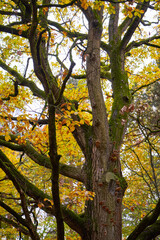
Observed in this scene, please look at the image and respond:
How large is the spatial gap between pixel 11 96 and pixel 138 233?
Answer: 12.3ft

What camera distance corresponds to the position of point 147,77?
7320 mm

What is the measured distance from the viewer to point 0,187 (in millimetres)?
8945

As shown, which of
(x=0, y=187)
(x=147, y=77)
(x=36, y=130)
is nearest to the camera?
(x=36, y=130)

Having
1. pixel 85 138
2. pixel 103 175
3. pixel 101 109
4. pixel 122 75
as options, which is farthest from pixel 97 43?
pixel 103 175

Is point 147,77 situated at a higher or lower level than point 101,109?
higher

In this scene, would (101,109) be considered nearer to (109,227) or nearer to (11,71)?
(109,227)

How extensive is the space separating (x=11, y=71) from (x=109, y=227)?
14.4 feet

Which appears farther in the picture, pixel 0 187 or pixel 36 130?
pixel 0 187

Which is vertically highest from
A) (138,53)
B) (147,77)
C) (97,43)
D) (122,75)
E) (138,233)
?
(138,53)

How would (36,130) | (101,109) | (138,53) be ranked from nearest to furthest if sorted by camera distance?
(101,109) < (36,130) < (138,53)

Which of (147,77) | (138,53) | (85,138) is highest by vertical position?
(138,53)

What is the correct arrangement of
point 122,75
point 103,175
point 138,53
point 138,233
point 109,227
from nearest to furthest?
1. point 138,233
2. point 109,227
3. point 103,175
4. point 122,75
5. point 138,53

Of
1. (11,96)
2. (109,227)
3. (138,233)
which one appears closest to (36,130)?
(11,96)

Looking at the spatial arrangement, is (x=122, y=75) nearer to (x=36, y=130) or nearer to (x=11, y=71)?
(x=36, y=130)
